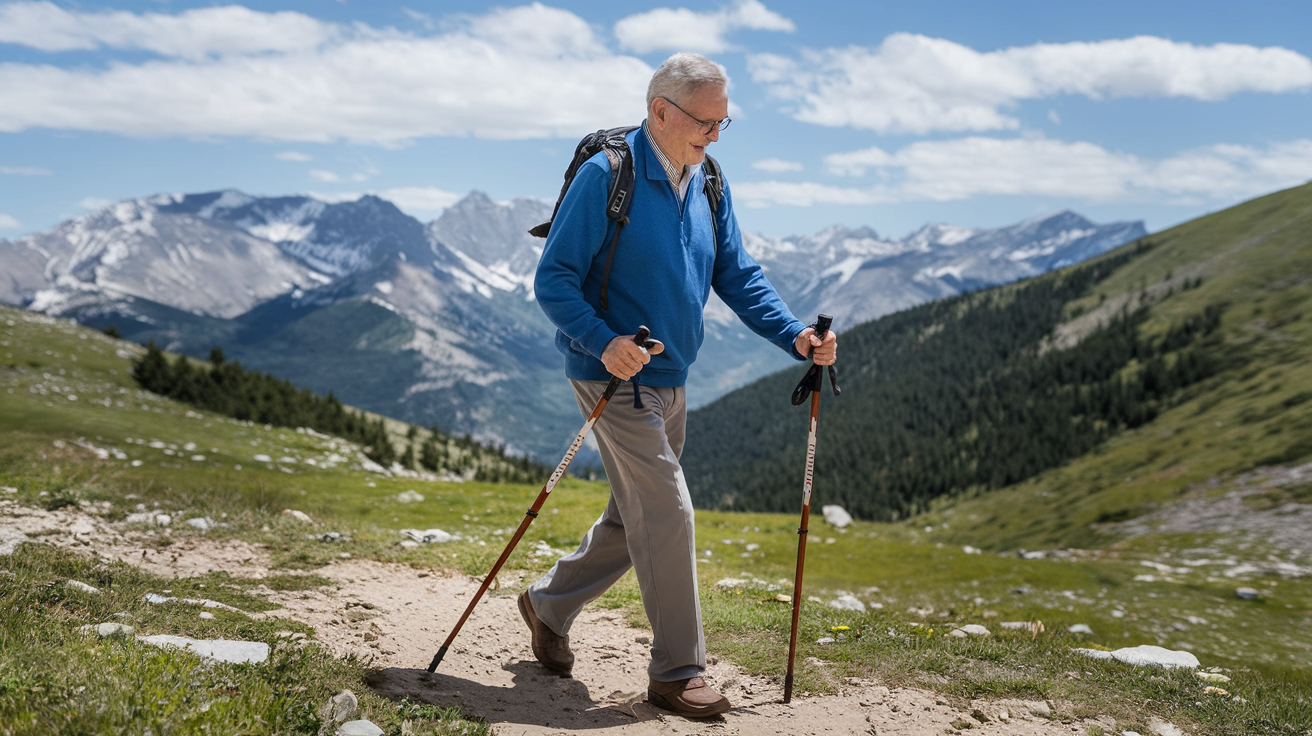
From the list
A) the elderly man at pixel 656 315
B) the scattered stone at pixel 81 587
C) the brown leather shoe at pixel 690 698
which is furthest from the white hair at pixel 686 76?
the scattered stone at pixel 81 587

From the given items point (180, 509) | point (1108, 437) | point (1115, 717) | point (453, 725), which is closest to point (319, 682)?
point (453, 725)

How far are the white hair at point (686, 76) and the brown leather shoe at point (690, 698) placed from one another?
416cm

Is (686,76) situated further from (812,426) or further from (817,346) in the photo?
(812,426)

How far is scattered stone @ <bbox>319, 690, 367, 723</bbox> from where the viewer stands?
475 cm

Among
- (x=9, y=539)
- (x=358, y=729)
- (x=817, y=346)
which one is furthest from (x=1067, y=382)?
(x=358, y=729)

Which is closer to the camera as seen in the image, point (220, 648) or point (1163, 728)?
point (220, 648)

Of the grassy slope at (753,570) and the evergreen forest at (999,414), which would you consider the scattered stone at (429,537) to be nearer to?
the grassy slope at (753,570)

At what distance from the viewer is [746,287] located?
22.2 feet

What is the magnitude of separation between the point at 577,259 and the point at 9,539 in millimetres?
6648

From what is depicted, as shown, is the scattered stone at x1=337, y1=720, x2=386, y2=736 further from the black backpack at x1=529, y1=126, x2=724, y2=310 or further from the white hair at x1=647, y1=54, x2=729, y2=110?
the white hair at x1=647, y1=54, x2=729, y2=110

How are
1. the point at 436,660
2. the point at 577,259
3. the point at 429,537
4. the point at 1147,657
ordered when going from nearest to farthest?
the point at 577,259 < the point at 436,660 < the point at 1147,657 < the point at 429,537

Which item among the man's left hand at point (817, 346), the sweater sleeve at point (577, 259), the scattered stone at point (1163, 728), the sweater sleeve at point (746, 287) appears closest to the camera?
the sweater sleeve at point (577, 259)

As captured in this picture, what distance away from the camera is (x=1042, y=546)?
6469 cm

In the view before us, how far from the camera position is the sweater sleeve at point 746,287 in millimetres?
6625
